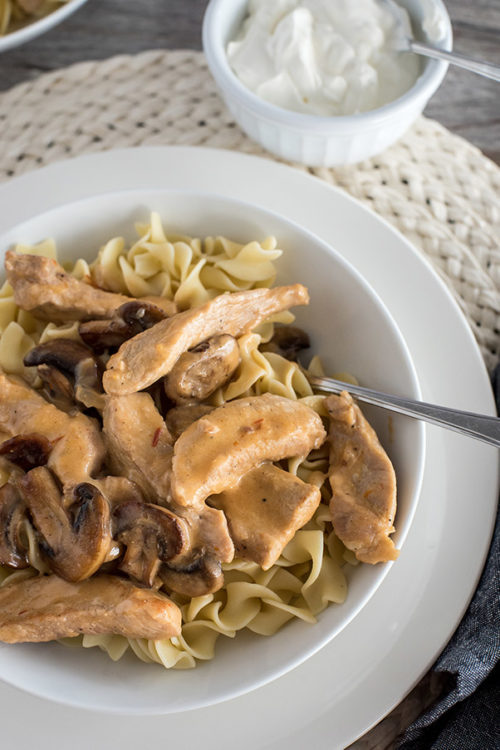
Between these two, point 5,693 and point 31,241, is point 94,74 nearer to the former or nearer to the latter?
point 31,241

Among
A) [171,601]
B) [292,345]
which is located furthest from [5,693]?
[292,345]

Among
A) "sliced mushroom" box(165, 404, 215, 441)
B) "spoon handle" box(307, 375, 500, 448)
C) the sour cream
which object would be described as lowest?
"sliced mushroom" box(165, 404, 215, 441)

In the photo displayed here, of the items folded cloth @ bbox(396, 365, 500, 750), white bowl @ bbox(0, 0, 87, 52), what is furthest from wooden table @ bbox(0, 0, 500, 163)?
folded cloth @ bbox(396, 365, 500, 750)

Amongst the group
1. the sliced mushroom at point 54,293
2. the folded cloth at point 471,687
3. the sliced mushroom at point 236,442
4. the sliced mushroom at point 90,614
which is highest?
the sliced mushroom at point 54,293

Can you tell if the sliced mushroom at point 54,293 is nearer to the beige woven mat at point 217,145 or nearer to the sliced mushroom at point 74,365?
the sliced mushroom at point 74,365

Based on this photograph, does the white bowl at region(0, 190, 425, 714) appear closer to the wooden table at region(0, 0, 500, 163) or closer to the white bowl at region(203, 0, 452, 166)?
the white bowl at region(203, 0, 452, 166)

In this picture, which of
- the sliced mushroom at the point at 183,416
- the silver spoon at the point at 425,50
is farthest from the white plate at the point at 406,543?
the sliced mushroom at the point at 183,416

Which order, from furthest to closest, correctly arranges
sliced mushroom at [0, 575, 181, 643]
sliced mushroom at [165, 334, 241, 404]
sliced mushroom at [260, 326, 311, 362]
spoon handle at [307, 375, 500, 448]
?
1. sliced mushroom at [260, 326, 311, 362]
2. sliced mushroom at [165, 334, 241, 404]
3. spoon handle at [307, 375, 500, 448]
4. sliced mushroom at [0, 575, 181, 643]

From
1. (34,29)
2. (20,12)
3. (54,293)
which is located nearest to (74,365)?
(54,293)
